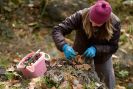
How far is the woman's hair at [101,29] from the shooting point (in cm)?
379

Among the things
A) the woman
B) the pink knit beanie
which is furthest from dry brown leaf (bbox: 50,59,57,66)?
the pink knit beanie

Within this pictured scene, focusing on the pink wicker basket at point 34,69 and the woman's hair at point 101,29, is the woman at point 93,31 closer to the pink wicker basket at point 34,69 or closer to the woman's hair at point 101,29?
the woman's hair at point 101,29

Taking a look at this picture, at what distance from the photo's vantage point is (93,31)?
388cm

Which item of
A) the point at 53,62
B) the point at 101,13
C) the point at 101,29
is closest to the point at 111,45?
the point at 101,29

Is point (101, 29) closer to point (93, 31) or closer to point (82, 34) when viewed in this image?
point (93, 31)

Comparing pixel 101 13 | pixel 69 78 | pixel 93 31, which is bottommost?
pixel 69 78

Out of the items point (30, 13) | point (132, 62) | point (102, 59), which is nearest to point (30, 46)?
point (30, 13)

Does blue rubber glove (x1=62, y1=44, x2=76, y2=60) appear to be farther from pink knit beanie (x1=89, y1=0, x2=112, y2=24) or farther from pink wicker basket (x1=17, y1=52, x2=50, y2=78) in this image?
pink knit beanie (x1=89, y1=0, x2=112, y2=24)

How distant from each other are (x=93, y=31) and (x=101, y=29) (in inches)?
3.4

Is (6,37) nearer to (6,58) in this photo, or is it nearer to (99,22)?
(6,58)

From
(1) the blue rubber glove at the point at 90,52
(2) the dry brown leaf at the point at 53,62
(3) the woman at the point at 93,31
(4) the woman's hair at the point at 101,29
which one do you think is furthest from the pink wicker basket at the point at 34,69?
(4) the woman's hair at the point at 101,29

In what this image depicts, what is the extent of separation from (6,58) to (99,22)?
7.51 ft

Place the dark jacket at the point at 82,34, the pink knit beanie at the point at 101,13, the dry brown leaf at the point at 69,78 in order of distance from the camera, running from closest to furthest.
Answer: the dry brown leaf at the point at 69,78
the pink knit beanie at the point at 101,13
the dark jacket at the point at 82,34

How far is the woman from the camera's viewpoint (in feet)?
12.1
